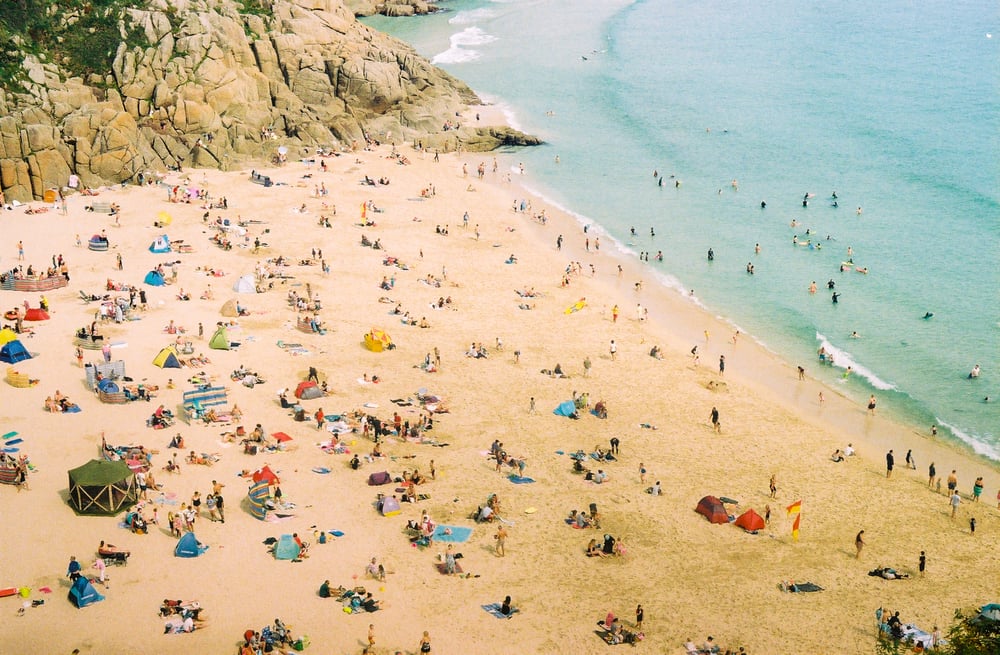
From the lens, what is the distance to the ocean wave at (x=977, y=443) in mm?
36812

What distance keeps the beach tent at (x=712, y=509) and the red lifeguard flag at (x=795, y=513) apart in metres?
2.11

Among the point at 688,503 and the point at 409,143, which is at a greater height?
the point at 409,143

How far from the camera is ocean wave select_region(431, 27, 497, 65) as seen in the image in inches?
4166

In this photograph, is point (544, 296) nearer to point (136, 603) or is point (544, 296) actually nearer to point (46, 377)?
point (46, 377)

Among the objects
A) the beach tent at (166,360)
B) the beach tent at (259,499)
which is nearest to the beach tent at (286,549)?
the beach tent at (259,499)

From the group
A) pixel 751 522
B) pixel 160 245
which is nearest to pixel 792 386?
pixel 751 522

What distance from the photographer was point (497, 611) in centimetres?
2516

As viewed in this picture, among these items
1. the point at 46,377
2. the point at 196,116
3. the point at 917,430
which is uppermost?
the point at 196,116

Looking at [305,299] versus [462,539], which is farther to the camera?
[305,299]

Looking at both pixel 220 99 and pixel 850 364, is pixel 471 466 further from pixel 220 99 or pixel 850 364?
pixel 220 99

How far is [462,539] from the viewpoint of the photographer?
1110 inches

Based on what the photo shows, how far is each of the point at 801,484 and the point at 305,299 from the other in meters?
24.4

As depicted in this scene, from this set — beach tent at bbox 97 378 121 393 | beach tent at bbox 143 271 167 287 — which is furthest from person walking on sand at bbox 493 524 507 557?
beach tent at bbox 143 271 167 287

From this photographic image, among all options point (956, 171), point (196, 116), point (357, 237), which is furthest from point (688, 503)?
point (956, 171)
